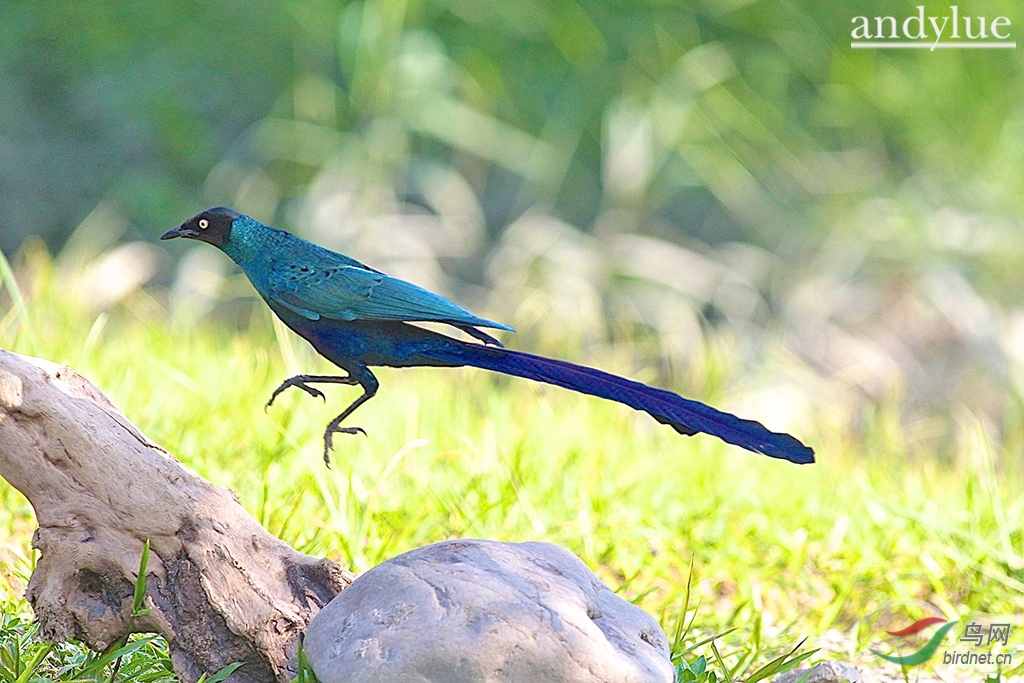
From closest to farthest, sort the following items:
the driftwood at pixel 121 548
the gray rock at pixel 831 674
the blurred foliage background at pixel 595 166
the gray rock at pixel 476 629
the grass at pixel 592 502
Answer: the gray rock at pixel 476 629 < the driftwood at pixel 121 548 < the gray rock at pixel 831 674 < the grass at pixel 592 502 < the blurred foliage background at pixel 595 166

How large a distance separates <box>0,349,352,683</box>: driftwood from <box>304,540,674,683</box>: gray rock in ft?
0.49

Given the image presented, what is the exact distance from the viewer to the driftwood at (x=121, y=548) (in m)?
2.04

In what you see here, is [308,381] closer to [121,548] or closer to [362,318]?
[362,318]

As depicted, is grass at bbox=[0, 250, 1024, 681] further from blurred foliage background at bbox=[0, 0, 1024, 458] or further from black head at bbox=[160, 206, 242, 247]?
blurred foliage background at bbox=[0, 0, 1024, 458]

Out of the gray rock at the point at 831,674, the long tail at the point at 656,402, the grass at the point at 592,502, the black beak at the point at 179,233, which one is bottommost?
the gray rock at the point at 831,674

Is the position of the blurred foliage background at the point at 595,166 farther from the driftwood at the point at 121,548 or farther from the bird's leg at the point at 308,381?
the driftwood at the point at 121,548

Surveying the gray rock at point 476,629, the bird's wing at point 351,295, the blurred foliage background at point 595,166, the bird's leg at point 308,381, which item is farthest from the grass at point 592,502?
the blurred foliage background at point 595,166

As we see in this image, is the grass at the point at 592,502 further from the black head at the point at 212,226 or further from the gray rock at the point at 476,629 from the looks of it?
the black head at the point at 212,226

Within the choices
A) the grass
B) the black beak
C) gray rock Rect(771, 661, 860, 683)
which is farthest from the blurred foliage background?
the black beak

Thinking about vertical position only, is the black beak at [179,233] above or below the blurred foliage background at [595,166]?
below

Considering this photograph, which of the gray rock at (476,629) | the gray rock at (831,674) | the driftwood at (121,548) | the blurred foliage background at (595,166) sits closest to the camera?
the gray rock at (476,629)

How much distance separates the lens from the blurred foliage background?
5.78m

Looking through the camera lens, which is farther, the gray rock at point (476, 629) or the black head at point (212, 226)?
the black head at point (212, 226)

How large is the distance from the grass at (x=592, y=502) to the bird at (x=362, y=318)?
2.27 feet
